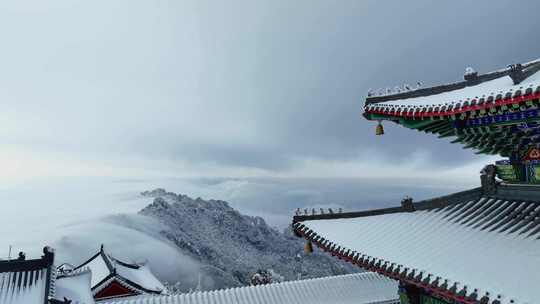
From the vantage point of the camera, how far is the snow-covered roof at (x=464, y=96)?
233 inches

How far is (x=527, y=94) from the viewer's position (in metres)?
5.54

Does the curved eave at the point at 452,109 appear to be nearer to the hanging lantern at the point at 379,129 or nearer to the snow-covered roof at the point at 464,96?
the snow-covered roof at the point at 464,96

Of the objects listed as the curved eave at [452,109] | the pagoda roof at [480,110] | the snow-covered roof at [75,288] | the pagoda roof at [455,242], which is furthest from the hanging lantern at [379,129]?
the snow-covered roof at [75,288]

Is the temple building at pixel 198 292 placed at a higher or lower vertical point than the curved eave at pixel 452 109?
lower

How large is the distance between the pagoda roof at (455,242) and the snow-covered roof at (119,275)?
68.5ft

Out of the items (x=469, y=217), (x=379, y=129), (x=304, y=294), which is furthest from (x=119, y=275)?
(x=469, y=217)

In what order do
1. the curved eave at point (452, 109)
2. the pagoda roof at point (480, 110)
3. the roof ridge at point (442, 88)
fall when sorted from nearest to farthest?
1. the curved eave at point (452, 109)
2. the pagoda roof at point (480, 110)
3. the roof ridge at point (442, 88)

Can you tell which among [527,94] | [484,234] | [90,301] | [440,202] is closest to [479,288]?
[484,234]

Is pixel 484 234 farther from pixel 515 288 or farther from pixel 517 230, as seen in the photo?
pixel 515 288

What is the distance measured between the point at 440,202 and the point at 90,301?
14.7 meters

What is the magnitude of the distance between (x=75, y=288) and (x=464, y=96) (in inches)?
679

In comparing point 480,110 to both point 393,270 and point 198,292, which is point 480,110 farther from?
point 198,292

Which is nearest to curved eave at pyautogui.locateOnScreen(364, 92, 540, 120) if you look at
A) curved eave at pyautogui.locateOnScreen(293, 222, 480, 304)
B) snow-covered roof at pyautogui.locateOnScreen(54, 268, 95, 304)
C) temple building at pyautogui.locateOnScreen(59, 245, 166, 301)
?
curved eave at pyautogui.locateOnScreen(293, 222, 480, 304)

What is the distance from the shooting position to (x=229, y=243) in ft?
363
